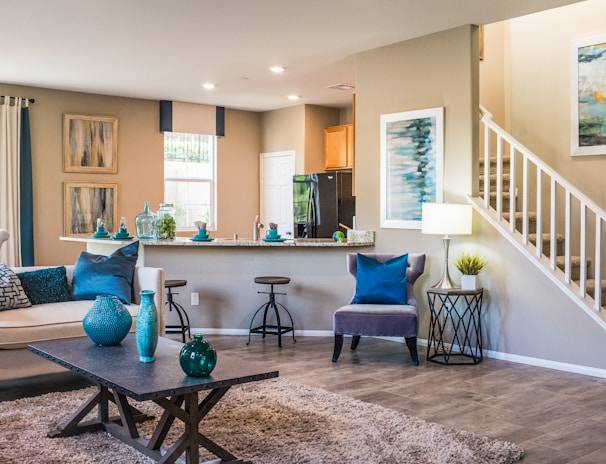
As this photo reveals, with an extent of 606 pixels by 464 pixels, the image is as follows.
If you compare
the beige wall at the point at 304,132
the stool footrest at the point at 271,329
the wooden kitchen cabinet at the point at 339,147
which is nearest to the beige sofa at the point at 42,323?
the stool footrest at the point at 271,329

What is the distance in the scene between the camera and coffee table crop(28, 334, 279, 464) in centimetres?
285

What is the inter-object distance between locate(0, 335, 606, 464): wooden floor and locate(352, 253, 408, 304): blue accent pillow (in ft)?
1.56

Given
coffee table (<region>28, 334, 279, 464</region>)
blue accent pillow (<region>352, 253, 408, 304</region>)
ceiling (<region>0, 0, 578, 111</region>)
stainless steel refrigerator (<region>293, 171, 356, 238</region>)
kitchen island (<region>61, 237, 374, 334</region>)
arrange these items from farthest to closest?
stainless steel refrigerator (<region>293, 171, 356, 238</region>)
kitchen island (<region>61, 237, 374, 334</region>)
blue accent pillow (<region>352, 253, 408, 304</region>)
ceiling (<region>0, 0, 578, 111</region>)
coffee table (<region>28, 334, 279, 464</region>)

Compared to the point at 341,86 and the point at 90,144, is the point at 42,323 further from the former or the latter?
the point at 341,86

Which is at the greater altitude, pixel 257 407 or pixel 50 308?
pixel 50 308

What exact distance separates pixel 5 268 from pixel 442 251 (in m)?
3.45

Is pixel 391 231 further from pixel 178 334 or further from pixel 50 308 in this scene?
pixel 50 308

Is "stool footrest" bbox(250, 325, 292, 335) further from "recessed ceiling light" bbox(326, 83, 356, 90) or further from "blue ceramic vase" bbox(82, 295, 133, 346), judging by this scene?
"recessed ceiling light" bbox(326, 83, 356, 90)

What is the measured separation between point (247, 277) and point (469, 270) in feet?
7.07

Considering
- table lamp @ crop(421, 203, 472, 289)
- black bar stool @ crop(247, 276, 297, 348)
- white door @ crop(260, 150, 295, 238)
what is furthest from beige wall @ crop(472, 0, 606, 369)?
white door @ crop(260, 150, 295, 238)

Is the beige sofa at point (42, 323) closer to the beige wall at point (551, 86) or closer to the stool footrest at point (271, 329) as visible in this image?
the stool footrest at point (271, 329)

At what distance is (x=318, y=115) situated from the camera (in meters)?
9.80

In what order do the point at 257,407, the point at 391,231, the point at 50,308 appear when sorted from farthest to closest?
the point at 391,231
the point at 50,308
the point at 257,407

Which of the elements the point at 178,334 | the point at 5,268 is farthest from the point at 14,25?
the point at 178,334
